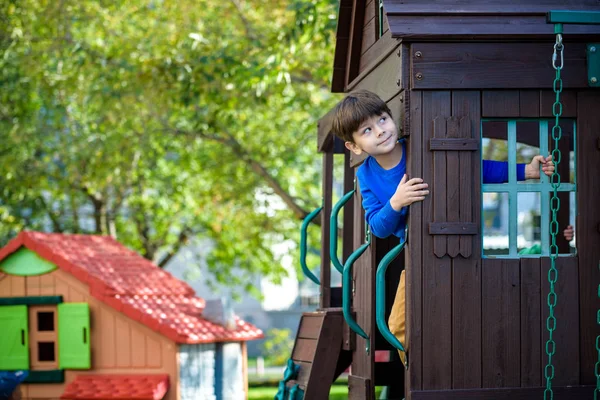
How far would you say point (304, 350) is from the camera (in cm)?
662

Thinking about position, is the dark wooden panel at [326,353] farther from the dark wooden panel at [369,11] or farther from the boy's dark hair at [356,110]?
the dark wooden panel at [369,11]

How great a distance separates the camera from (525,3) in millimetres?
4801

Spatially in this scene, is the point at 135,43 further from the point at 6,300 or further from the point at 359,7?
the point at 359,7

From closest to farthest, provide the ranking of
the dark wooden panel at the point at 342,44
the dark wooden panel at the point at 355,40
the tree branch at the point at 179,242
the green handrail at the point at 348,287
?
the green handrail at the point at 348,287, the dark wooden panel at the point at 355,40, the dark wooden panel at the point at 342,44, the tree branch at the point at 179,242

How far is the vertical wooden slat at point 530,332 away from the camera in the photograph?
465 centimetres

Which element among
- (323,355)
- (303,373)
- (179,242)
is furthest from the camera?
(179,242)

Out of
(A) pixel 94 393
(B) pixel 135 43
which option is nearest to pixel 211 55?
(B) pixel 135 43

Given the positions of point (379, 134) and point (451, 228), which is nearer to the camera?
point (451, 228)

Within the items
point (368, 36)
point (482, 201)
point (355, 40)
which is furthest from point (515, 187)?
point (355, 40)

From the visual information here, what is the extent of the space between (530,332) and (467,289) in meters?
0.38

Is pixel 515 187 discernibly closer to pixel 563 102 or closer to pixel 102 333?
pixel 563 102

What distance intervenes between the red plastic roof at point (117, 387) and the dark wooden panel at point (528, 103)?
5.66 metres

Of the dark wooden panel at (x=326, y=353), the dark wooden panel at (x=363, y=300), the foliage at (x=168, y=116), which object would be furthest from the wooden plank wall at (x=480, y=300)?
the foliage at (x=168, y=116)

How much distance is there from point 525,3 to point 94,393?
6.41 m
